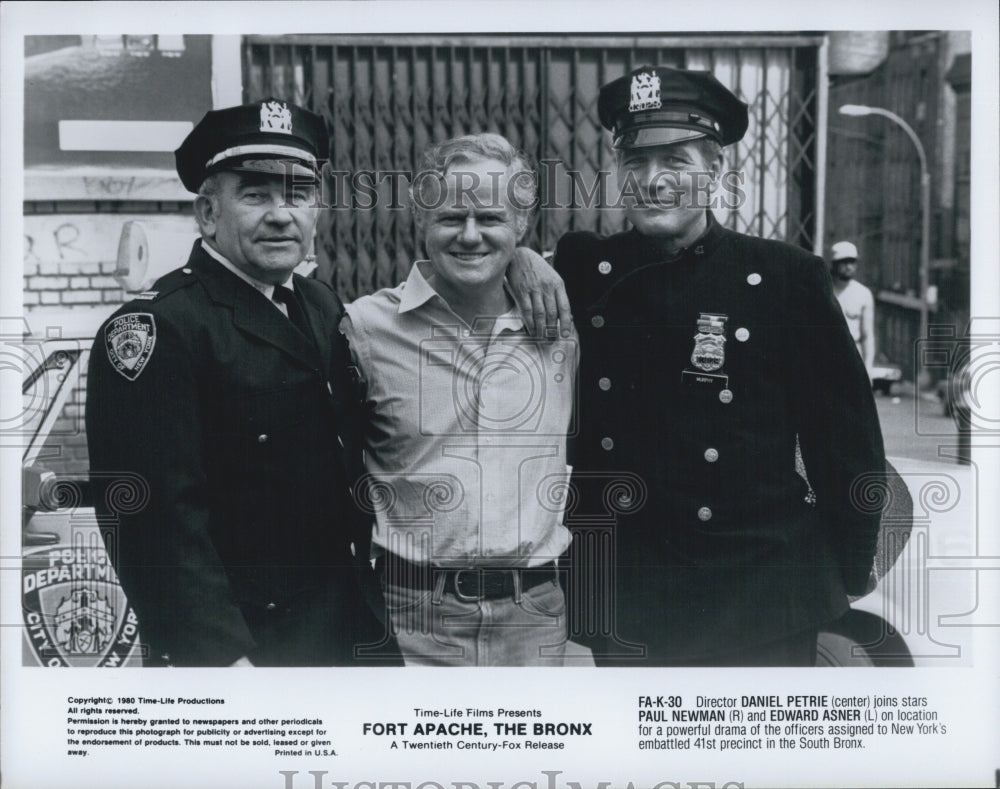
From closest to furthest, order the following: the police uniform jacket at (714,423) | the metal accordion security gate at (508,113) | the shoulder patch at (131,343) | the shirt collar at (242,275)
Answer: the shoulder patch at (131,343), the shirt collar at (242,275), the police uniform jacket at (714,423), the metal accordion security gate at (508,113)

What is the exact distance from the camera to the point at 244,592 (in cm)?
347

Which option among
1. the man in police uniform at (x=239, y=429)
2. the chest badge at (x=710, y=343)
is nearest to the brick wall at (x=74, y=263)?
the man in police uniform at (x=239, y=429)

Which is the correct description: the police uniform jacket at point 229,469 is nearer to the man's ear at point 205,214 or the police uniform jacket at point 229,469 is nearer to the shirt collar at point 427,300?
the man's ear at point 205,214

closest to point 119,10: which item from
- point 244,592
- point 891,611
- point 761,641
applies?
point 244,592

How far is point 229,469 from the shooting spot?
3393mm

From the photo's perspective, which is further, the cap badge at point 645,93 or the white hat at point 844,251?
the white hat at point 844,251

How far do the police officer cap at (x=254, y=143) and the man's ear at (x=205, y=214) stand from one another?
0.06 m

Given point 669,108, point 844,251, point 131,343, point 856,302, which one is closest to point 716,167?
point 669,108

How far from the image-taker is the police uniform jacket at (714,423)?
3.52 meters

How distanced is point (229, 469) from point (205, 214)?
0.86 metres

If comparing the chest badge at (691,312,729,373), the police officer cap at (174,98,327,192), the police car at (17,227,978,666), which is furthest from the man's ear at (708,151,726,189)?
the police officer cap at (174,98,327,192)

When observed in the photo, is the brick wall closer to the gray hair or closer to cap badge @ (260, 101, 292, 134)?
cap badge @ (260, 101, 292, 134)

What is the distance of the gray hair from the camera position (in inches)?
138

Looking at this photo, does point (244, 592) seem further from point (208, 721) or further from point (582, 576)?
point (582, 576)
